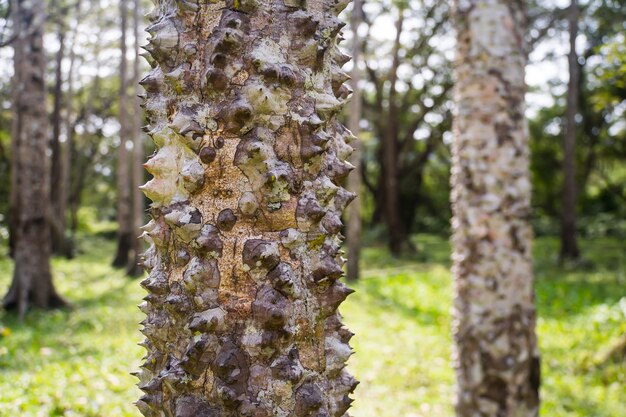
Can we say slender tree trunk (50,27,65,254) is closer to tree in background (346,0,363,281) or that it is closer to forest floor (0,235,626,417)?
forest floor (0,235,626,417)

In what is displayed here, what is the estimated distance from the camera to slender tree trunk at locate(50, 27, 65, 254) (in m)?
19.3

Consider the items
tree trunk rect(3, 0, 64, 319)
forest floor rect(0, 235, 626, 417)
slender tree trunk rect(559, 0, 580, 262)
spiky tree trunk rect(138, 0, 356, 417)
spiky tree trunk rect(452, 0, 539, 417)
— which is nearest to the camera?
spiky tree trunk rect(138, 0, 356, 417)

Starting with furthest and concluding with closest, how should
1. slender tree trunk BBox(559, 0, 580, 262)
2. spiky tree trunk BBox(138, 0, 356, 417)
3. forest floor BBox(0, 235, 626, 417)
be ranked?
slender tree trunk BBox(559, 0, 580, 262)
forest floor BBox(0, 235, 626, 417)
spiky tree trunk BBox(138, 0, 356, 417)

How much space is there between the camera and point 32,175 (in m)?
9.69

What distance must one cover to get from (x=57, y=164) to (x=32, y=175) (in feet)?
42.1

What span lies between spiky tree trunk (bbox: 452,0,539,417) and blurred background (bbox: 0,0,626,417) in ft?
6.51

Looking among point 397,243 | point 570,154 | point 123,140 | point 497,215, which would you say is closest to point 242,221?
point 497,215

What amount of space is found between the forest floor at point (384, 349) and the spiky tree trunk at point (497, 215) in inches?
83.8

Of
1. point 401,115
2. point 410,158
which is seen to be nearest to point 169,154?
point 401,115

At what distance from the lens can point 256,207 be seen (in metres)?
A: 1.32

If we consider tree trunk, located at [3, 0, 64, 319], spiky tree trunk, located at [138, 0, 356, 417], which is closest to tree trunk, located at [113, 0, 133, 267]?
tree trunk, located at [3, 0, 64, 319]

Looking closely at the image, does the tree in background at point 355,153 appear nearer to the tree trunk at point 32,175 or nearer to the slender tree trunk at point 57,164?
the tree trunk at point 32,175

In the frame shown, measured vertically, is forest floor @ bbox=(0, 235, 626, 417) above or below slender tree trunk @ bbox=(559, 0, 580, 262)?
below

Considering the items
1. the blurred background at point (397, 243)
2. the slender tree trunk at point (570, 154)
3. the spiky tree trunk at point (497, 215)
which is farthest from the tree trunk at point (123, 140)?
the spiky tree trunk at point (497, 215)
